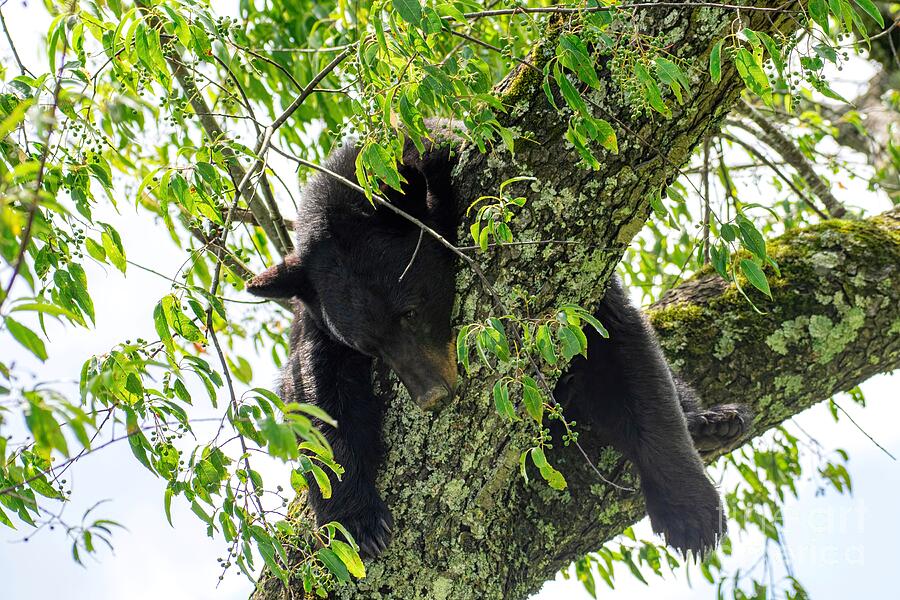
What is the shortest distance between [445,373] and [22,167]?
1.83 metres

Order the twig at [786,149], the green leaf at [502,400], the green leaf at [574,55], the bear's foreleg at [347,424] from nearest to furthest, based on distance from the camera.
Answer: the green leaf at [574,55] < the green leaf at [502,400] < the bear's foreleg at [347,424] < the twig at [786,149]

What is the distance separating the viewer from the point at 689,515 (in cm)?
407

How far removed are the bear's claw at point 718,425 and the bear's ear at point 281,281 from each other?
190 cm

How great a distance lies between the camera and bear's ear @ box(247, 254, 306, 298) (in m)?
3.69

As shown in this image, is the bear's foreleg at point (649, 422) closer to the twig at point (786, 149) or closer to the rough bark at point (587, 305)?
the rough bark at point (587, 305)

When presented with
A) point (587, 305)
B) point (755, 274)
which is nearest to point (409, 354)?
point (587, 305)

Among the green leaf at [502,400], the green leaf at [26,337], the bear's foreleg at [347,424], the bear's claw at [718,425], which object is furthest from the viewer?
the bear's claw at [718,425]

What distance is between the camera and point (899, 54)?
7062 mm

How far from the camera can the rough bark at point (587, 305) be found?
2.75 metres

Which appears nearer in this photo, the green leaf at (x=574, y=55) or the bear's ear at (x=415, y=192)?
the green leaf at (x=574, y=55)

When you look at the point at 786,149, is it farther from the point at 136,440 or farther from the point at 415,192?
the point at 136,440

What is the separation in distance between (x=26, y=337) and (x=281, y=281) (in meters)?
2.18

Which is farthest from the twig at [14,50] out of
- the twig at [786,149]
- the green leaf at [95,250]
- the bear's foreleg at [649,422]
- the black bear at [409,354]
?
the twig at [786,149]

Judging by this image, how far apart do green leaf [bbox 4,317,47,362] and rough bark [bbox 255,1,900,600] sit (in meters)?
1.30
